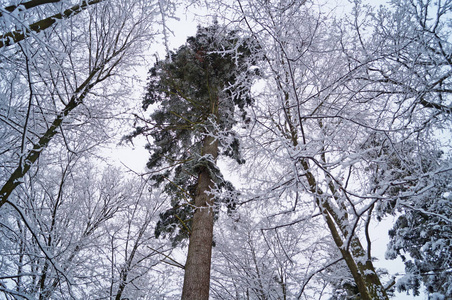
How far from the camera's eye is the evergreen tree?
3.94m

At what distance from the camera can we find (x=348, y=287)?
6512 millimetres

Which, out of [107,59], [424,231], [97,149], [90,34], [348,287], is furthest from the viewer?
[424,231]

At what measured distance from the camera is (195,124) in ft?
14.4

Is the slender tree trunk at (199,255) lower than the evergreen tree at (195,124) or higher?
lower

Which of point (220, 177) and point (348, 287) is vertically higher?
point (220, 177)

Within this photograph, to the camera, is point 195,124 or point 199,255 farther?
point 195,124

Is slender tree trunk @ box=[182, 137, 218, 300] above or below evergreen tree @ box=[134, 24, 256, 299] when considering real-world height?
below

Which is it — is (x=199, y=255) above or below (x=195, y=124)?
below

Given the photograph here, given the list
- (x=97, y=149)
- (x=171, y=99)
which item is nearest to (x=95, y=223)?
(x=97, y=149)

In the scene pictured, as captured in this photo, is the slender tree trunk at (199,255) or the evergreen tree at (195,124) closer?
the slender tree trunk at (199,255)

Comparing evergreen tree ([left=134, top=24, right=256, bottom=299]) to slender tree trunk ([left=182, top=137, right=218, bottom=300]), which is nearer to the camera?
slender tree trunk ([left=182, top=137, right=218, bottom=300])

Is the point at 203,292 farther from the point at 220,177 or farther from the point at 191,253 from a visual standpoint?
the point at 220,177

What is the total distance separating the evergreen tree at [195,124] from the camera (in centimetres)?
394

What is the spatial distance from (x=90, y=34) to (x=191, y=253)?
148 inches
